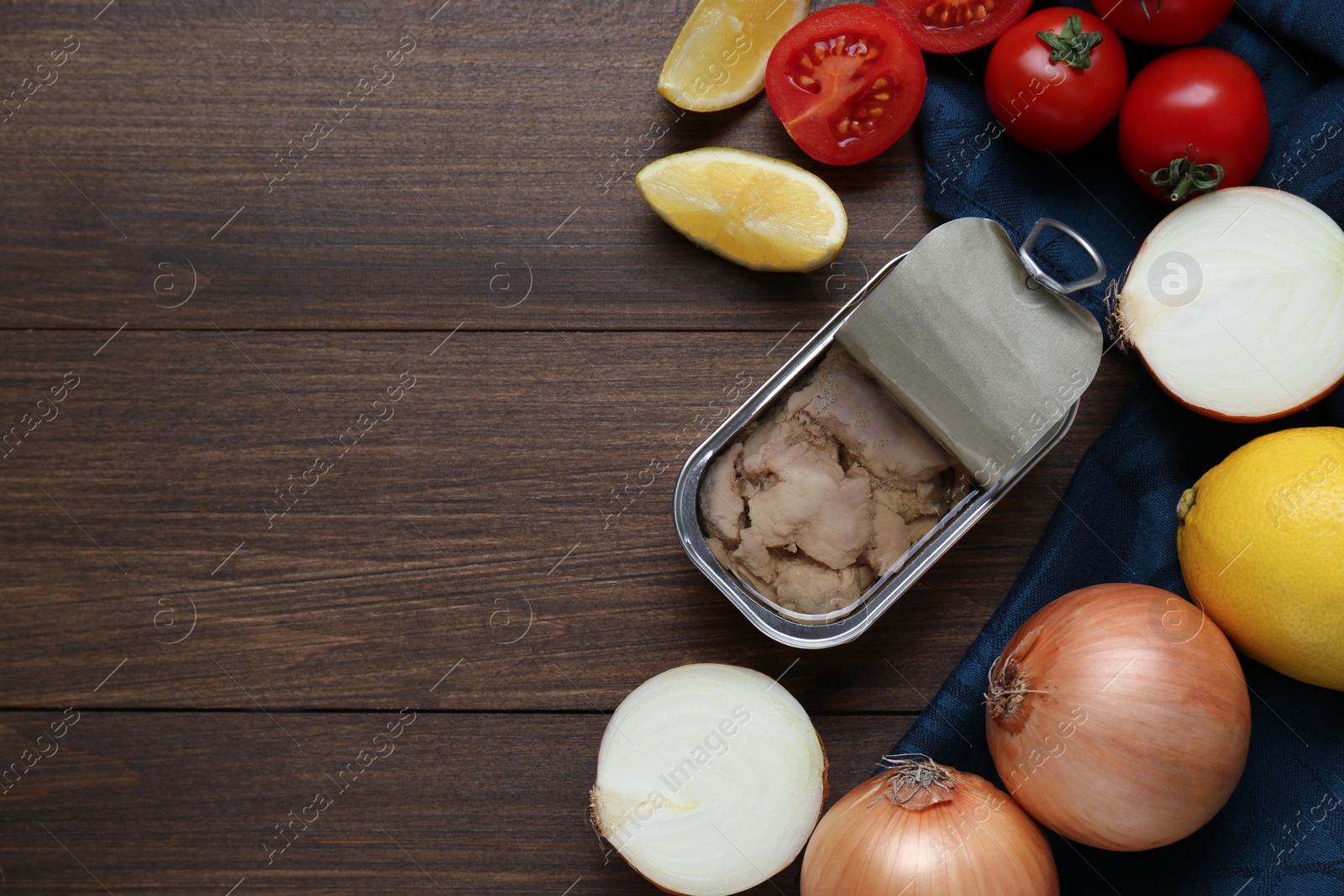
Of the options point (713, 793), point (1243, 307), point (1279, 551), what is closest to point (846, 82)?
point (1243, 307)

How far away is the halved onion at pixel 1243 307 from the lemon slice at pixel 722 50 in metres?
0.37

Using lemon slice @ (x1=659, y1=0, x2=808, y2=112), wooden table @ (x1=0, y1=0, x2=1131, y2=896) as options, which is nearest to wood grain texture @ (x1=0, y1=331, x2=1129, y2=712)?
wooden table @ (x1=0, y1=0, x2=1131, y2=896)

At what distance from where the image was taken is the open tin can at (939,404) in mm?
685

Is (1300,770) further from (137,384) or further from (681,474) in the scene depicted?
(137,384)

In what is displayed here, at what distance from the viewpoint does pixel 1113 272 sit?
763 millimetres

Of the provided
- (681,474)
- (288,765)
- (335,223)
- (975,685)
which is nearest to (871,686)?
(975,685)

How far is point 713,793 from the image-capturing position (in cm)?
71

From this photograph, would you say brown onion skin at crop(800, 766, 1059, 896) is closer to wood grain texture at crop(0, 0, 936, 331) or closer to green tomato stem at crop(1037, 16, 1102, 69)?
wood grain texture at crop(0, 0, 936, 331)

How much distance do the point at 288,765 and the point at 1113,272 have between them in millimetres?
832

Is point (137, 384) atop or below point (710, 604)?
atop

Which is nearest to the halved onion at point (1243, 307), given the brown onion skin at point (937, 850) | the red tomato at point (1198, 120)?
the red tomato at point (1198, 120)

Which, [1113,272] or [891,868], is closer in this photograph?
[891,868]

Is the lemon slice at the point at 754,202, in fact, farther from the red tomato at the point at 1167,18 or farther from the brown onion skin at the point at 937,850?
the brown onion skin at the point at 937,850

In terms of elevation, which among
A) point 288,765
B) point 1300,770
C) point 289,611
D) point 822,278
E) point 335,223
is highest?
point 335,223
